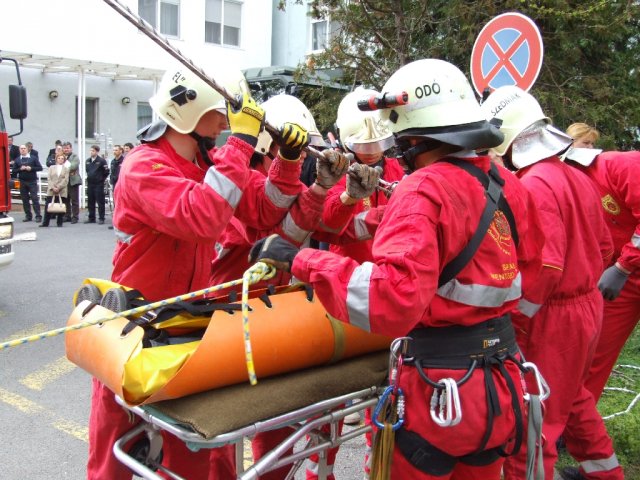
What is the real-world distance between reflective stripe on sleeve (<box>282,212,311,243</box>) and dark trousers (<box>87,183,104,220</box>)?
1348cm

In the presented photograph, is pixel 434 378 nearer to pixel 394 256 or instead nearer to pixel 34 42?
pixel 394 256

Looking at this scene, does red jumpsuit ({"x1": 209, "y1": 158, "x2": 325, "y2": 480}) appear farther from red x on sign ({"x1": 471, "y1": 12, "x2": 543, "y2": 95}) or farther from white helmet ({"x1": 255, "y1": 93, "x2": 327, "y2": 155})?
red x on sign ({"x1": 471, "y1": 12, "x2": 543, "y2": 95})

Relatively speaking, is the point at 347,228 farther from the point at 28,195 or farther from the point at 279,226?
the point at 28,195

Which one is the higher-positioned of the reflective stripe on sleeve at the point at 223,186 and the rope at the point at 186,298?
the reflective stripe on sleeve at the point at 223,186

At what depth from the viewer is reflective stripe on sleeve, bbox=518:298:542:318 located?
3.02 m

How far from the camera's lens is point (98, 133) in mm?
20469

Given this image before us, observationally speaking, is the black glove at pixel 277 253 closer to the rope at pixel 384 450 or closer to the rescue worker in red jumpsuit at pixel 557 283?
the rope at pixel 384 450

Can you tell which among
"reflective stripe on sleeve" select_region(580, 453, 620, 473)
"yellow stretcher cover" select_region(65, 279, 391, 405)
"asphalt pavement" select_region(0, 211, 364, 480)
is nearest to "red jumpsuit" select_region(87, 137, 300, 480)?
"yellow stretcher cover" select_region(65, 279, 391, 405)

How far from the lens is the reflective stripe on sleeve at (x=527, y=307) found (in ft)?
9.91

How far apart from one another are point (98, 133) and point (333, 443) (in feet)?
65.0

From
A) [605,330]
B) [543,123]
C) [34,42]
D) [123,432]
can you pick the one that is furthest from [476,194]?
[34,42]

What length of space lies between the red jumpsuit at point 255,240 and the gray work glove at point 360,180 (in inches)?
7.0

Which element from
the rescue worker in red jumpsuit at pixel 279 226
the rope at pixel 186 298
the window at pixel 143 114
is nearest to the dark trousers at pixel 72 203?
the window at pixel 143 114

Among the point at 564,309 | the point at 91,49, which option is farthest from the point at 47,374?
the point at 91,49
